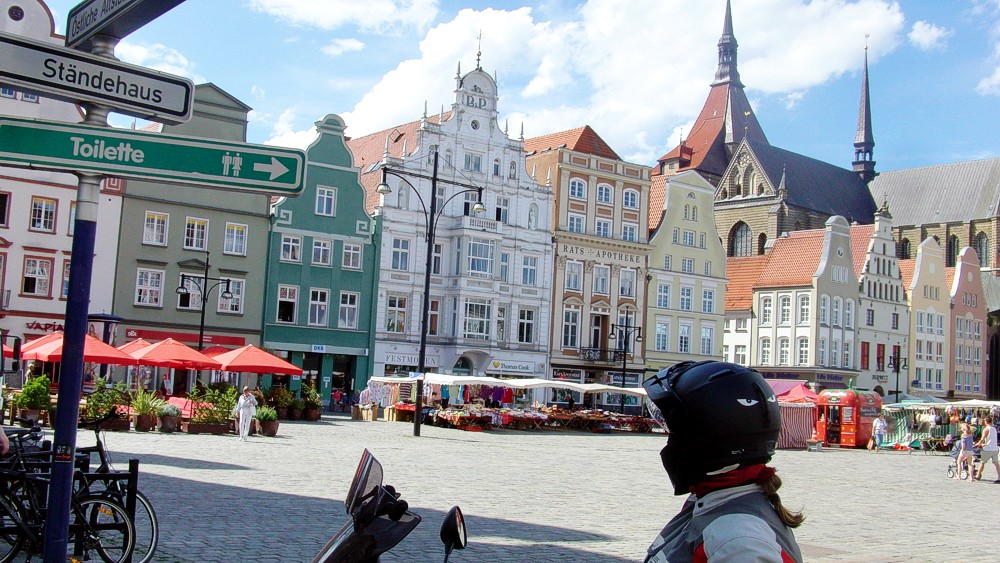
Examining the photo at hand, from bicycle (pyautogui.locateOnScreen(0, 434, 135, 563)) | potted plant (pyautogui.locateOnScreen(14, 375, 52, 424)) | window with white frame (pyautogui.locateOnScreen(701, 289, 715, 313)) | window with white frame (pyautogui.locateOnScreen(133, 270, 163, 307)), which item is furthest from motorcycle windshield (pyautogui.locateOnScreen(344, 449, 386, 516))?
window with white frame (pyautogui.locateOnScreen(701, 289, 715, 313))

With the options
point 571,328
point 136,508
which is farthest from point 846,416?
point 136,508

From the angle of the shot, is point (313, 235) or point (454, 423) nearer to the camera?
point (454, 423)

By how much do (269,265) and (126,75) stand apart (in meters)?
41.5

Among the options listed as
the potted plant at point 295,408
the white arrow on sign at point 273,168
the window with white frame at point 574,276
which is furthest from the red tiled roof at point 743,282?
the white arrow on sign at point 273,168

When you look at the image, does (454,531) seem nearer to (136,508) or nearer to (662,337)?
(136,508)

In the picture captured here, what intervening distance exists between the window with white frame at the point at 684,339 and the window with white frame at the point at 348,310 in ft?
64.6

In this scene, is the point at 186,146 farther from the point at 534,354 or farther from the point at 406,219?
the point at 534,354

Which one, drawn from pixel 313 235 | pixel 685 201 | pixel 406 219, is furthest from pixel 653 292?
pixel 313 235

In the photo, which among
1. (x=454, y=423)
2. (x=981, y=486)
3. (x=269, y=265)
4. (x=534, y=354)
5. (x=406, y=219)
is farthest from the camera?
(x=534, y=354)

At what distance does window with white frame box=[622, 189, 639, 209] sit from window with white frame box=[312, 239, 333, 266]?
16725 mm

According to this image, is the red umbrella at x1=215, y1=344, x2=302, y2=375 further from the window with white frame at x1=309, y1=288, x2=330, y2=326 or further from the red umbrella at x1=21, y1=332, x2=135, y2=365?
the window with white frame at x1=309, y1=288, x2=330, y2=326

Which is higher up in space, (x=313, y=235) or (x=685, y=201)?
(x=685, y=201)

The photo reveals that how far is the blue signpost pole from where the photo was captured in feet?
16.0

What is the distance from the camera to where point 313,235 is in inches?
1847
